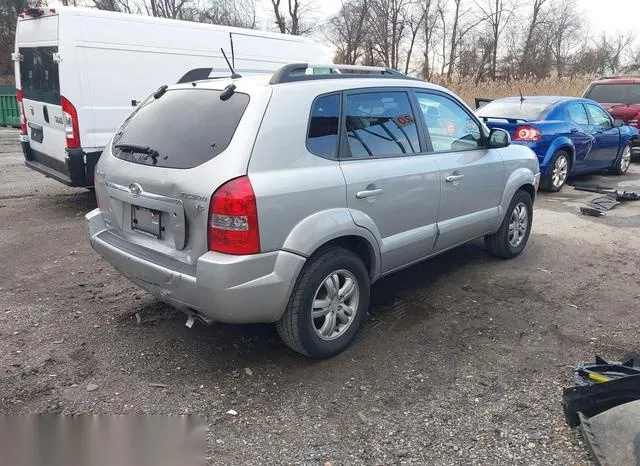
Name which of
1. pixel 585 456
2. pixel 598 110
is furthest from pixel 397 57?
pixel 585 456

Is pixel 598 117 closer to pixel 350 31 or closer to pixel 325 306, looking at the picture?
pixel 325 306

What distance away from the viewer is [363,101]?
373cm

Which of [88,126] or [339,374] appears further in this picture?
[88,126]

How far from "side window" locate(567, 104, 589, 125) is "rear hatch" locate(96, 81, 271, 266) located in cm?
812

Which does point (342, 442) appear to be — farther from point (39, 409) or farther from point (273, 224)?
point (39, 409)

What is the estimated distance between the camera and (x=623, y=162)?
11242 mm

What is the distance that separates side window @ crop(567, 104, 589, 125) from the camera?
954cm

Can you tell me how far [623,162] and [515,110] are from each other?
11.7ft

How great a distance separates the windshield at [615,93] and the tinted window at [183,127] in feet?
40.6

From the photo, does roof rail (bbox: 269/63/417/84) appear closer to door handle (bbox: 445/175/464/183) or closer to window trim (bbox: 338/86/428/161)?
window trim (bbox: 338/86/428/161)

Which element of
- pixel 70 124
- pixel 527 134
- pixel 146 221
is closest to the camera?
pixel 146 221

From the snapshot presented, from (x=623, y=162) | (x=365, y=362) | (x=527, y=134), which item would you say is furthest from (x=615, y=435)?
(x=623, y=162)

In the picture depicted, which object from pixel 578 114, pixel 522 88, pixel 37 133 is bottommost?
pixel 37 133

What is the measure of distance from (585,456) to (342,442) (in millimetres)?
1217
